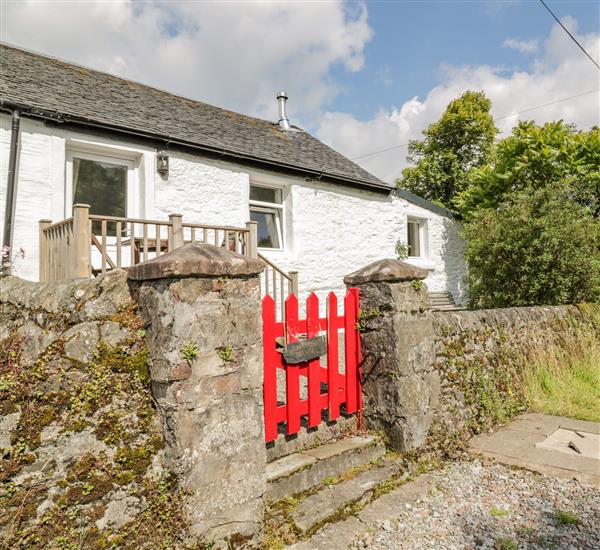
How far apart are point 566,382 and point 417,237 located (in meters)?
7.49

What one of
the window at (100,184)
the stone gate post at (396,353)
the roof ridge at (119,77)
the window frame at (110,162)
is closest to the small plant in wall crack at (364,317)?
the stone gate post at (396,353)

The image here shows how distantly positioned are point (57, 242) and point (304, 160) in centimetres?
556

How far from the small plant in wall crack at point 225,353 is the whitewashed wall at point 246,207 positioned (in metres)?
4.65

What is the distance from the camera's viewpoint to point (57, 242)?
5.23 metres

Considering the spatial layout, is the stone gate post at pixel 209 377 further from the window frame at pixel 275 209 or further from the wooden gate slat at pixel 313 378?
the window frame at pixel 275 209

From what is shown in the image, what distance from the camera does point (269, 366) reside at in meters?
2.74

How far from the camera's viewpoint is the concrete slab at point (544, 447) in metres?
3.17

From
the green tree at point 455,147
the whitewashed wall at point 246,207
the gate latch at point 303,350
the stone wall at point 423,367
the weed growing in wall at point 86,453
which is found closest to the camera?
the weed growing in wall at point 86,453

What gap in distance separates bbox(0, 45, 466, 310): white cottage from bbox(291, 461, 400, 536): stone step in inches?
126

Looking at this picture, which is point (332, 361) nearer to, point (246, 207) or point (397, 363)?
point (397, 363)

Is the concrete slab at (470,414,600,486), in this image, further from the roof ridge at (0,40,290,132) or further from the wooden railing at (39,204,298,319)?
the roof ridge at (0,40,290,132)

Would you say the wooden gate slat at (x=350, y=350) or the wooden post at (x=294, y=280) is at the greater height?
the wooden post at (x=294, y=280)

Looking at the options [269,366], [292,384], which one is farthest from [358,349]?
[269,366]

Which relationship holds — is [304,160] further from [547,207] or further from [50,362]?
[50,362]
